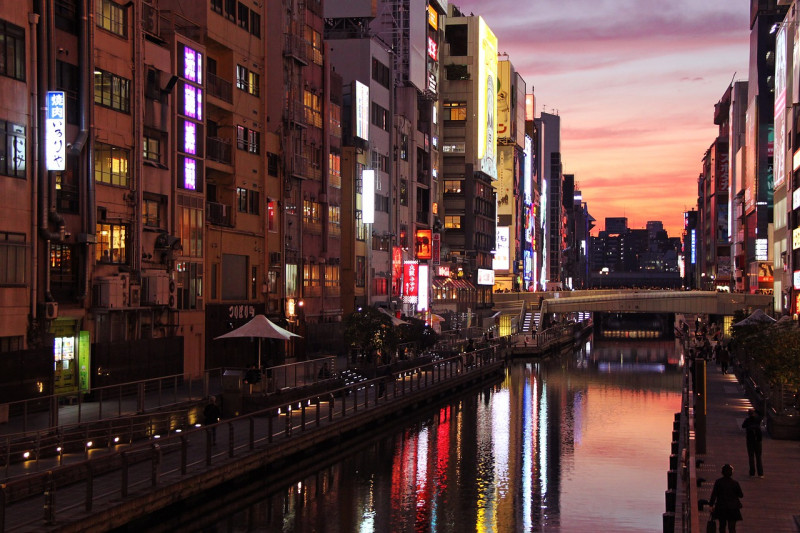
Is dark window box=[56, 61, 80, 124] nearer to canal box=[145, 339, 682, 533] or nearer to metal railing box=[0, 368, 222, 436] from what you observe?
metal railing box=[0, 368, 222, 436]

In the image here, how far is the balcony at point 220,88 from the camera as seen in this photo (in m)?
50.7

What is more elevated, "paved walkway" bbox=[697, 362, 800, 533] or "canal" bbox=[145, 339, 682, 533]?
"paved walkway" bbox=[697, 362, 800, 533]

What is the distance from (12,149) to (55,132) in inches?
71.8

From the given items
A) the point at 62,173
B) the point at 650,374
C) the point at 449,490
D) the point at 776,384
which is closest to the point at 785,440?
the point at 776,384

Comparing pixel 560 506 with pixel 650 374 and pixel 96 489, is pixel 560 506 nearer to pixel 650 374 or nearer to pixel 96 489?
pixel 96 489

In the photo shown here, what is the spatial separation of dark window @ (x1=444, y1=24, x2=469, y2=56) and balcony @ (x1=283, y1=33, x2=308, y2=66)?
247 ft

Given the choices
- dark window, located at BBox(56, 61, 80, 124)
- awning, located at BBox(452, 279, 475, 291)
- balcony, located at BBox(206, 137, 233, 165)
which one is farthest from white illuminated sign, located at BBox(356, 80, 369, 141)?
awning, located at BBox(452, 279, 475, 291)

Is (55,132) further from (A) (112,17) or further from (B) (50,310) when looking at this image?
(A) (112,17)

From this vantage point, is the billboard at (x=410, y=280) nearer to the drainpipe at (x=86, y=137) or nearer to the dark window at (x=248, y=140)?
the dark window at (x=248, y=140)

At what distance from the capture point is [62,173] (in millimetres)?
37188

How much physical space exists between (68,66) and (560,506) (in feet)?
74.9

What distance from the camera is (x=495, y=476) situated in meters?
36.9

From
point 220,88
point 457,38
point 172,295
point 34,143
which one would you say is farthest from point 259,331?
point 457,38

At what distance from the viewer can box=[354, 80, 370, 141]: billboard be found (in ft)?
241
